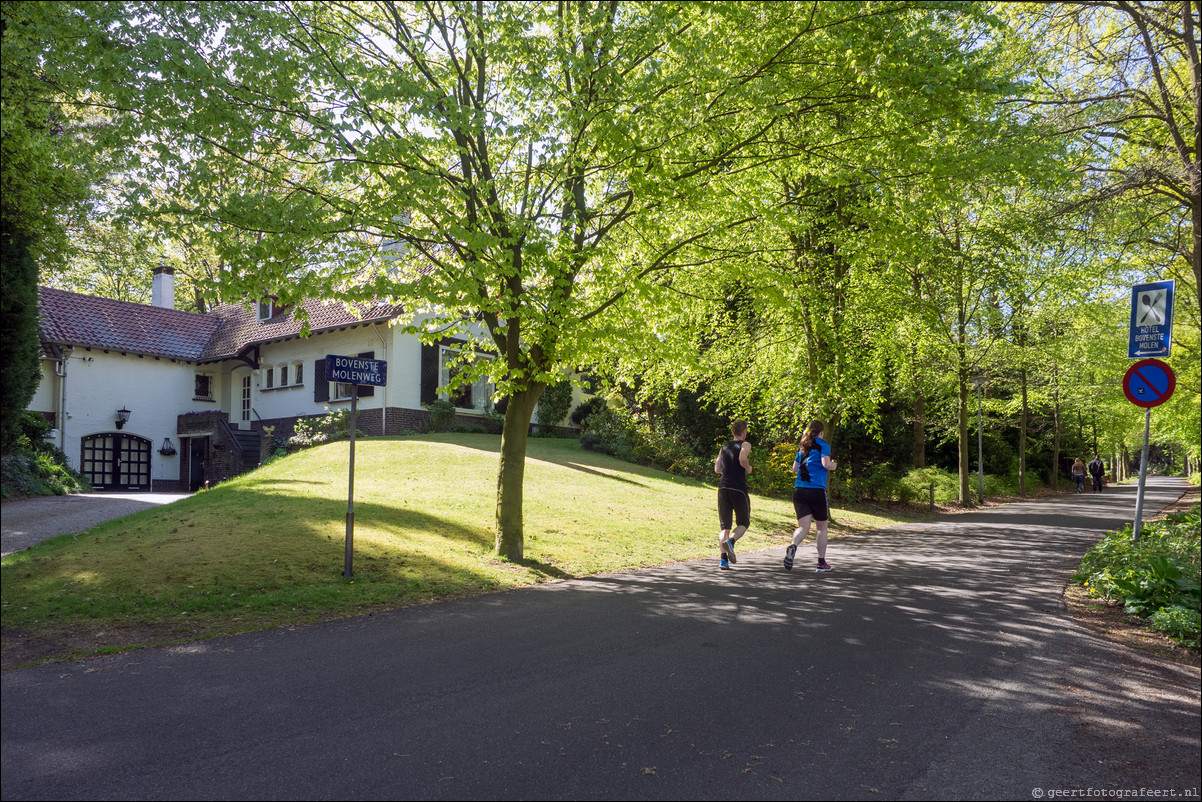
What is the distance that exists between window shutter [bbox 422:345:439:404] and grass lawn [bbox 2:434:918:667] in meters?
8.29

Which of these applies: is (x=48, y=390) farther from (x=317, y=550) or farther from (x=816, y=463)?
(x=816, y=463)

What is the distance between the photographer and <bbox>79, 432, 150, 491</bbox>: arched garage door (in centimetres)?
2662

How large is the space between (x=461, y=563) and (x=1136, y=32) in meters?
11.9

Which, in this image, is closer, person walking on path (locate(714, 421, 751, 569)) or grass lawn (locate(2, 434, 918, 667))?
grass lawn (locate(2, 434, 918, 667))

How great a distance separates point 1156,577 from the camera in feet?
24.8

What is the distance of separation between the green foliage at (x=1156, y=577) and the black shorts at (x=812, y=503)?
316cm

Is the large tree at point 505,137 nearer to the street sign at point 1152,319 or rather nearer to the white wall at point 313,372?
the street sign at point 1152,319

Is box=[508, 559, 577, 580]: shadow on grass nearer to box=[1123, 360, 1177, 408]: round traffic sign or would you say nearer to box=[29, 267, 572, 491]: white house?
box=[1123, 360, 1177, 408]: round traffic sign

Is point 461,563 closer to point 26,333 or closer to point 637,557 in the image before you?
point 637,557

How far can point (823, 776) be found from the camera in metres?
3.88

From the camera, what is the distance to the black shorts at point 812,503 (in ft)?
33.7

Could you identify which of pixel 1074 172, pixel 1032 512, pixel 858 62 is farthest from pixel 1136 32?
pixel 1032 512

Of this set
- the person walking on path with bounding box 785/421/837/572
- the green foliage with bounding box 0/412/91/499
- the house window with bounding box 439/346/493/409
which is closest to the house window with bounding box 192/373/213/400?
the house window with bounding box 439/346/493/409

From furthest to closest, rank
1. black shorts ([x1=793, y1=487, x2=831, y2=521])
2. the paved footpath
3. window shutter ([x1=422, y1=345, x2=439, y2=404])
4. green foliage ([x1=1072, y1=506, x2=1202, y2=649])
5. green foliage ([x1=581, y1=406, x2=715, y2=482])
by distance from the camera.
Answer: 1. window shutter ([x1=422, y1=345, x2=439, y2=404])
2. green foliage ([x1=581, y1=406, x2=715, y2=482])
3. black shorts ([x1=793, y1=487, x2=831, y2=521])
4. green foliage ([x1=1072, y1=506, x2=1202, y2=649])
5. the paved footpath
